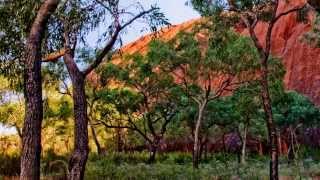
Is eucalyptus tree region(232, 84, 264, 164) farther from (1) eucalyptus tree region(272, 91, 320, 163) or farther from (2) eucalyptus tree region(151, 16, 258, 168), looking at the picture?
(1) eucalyptus tree region(272, 91, 320, 163)

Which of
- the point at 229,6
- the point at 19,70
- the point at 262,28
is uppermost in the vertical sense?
the point at 262,28

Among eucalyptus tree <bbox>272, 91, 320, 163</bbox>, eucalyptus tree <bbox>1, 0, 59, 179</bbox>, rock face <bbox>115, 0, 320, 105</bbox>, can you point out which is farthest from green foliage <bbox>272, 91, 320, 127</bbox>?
eucalyptus tree <bbox>1, 0, 59, 179</bbox>

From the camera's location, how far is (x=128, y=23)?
1897 cm

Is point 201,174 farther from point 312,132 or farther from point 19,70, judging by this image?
point 312,132

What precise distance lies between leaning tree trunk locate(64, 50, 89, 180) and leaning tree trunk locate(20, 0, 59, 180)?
4692 mm

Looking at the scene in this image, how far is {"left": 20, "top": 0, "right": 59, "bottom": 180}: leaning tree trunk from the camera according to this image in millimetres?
12359

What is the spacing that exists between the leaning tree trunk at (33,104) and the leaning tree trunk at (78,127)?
4.69 metres

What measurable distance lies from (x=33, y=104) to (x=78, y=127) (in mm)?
5209

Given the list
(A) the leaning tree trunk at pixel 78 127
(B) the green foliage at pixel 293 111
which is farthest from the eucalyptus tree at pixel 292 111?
(A) the leaning tree trunk at pixel 78 127

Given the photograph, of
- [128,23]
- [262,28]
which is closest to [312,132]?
[262,28]

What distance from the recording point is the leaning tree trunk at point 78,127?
1717 centimetres

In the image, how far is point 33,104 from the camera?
12508 millimetres

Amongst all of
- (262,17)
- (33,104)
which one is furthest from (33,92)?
(262,17)

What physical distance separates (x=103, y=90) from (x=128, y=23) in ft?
93.7
